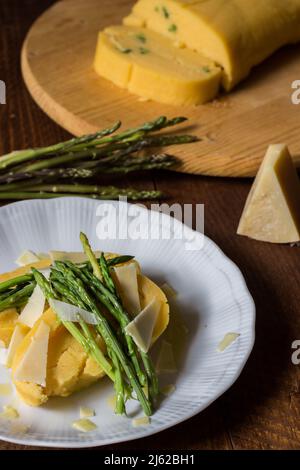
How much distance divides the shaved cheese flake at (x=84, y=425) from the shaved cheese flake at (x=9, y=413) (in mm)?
143

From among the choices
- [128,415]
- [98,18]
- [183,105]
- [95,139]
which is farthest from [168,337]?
[98,18]

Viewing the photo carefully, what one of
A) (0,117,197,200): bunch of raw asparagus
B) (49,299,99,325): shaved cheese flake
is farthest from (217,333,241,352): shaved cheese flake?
(0,117,197,200): bunch of raw asparagus

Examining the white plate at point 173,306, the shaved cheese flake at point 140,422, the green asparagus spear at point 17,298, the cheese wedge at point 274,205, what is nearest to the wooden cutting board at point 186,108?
the cheese wedge at point 274,205

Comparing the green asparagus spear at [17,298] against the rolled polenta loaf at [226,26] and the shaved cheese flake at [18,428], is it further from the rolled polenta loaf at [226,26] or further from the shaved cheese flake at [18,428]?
the rolled polenta loaf at [226,26]

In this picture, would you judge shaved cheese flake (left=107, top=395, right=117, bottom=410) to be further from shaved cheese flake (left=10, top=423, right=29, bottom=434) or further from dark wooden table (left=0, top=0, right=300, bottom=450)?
shaved cheese flake (left=10, top=423, right=29, bottom=434)

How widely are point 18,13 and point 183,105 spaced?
1429 millimetres

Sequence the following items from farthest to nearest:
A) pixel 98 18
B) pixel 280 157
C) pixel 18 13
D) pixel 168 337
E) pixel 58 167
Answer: pixel 18 13 < pixel 98 18 < pixel 58 167 < pixel 280 157 < pixel 168 337

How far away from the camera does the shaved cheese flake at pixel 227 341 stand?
1.94 meters

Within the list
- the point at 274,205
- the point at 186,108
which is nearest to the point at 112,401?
the point at 274,205

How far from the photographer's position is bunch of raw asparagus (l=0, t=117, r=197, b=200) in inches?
103

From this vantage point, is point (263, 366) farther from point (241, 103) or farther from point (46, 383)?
point (241, 103)

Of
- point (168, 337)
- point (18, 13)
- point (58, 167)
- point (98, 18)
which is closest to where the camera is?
point (168, 337)

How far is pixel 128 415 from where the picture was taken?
1.78m

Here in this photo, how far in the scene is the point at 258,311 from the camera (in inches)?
88.7
